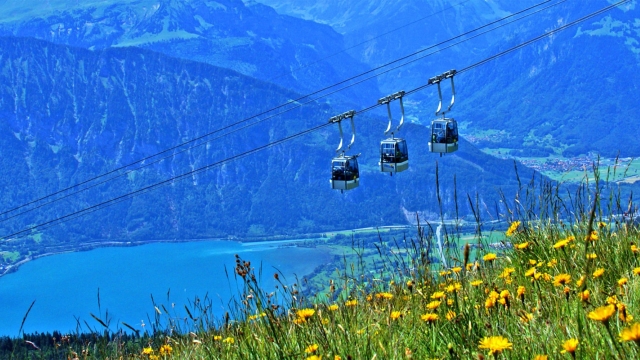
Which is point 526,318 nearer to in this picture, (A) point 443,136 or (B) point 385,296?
(B) point 385,296

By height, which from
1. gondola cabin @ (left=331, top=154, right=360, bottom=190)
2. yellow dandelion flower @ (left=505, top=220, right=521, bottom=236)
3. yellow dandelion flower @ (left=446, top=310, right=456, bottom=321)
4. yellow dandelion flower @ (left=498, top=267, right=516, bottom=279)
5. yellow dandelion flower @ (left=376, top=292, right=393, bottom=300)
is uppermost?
gondola cabin @ (left=331, top=154, right=360, bottom=190)

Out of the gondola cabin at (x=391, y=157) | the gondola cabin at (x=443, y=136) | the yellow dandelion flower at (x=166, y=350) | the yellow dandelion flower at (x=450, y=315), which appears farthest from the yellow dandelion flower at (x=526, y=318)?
the gondola cabin at (x=443, y=136)

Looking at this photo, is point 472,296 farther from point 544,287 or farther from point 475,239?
point 475,239

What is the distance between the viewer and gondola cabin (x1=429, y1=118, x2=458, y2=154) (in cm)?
1669

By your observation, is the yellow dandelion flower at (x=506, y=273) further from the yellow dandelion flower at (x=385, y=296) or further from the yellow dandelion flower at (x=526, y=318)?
the yellow dandelion flower at (x=526, y=318)

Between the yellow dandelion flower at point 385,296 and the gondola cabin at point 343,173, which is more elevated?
the gondola cabin at point 343,173

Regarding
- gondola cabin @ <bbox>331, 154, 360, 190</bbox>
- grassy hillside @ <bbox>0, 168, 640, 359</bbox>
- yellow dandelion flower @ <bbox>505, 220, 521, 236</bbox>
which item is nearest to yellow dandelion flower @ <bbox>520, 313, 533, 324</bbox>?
grassy hillside @ <bbox>0, 168, 640, 359</bbox>

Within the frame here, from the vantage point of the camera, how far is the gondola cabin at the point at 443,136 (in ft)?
54.7

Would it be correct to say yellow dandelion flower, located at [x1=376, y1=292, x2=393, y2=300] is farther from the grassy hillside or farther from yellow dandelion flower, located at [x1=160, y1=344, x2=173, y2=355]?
yellow dandelion flower, located at [x1=160, y1=344, x2=173, y2=355]

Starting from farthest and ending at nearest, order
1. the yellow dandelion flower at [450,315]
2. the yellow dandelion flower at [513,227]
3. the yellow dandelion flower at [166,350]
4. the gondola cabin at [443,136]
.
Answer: the gondola cabin at [443,136] < the yellow dandelion flower at [513,227] < the yellow dandelion flower at [166,350] < the yellow dandelion flower at [450,315]

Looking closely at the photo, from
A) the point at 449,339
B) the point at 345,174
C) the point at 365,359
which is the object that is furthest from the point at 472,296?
the point at 345,174

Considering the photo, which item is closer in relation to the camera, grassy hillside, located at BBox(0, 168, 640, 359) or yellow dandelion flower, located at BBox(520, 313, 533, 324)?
grassy hillside, located at BBox(0, 168, 640, 359)

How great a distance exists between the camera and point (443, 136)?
663 inches

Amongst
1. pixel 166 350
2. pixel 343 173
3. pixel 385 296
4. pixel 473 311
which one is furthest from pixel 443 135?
pixel 473 311
